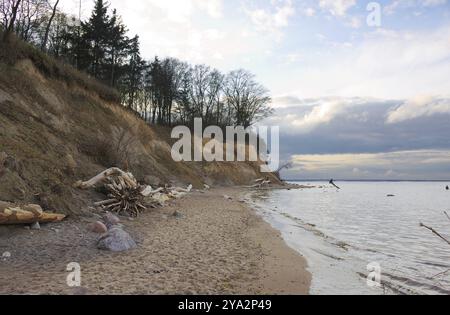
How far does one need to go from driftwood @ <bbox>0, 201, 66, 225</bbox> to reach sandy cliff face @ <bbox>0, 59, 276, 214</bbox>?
45 centimetres

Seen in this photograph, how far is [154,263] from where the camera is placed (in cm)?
809

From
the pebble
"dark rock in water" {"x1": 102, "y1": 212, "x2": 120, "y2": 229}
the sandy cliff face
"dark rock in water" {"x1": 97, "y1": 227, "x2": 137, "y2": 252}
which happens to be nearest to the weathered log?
the sandy cliff face

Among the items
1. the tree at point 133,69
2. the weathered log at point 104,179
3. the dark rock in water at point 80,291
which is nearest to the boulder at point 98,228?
the weathered log at point 104,179

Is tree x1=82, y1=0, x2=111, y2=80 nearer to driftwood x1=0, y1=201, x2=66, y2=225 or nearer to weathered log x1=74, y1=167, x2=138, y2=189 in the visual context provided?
weathered log x1=74, y1=167, x2=138, y2=189

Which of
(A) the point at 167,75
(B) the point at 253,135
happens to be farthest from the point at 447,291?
(B) the point at 253,135

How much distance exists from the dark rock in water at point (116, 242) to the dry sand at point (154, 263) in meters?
0.21

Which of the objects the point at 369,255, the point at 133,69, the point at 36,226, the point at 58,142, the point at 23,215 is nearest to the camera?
the point at 23,215

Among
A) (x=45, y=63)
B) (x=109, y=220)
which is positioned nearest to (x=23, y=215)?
(x=109, y=220)

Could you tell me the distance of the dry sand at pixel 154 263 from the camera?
6566mm

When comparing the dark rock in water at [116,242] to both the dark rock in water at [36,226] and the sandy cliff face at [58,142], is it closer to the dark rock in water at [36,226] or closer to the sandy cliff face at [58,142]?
the dark rock in water at [36,226]

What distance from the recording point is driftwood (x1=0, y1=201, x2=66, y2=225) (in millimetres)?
9133

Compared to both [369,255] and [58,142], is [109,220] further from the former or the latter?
[369,255]

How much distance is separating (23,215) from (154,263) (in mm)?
3871

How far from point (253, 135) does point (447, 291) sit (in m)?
64.6
